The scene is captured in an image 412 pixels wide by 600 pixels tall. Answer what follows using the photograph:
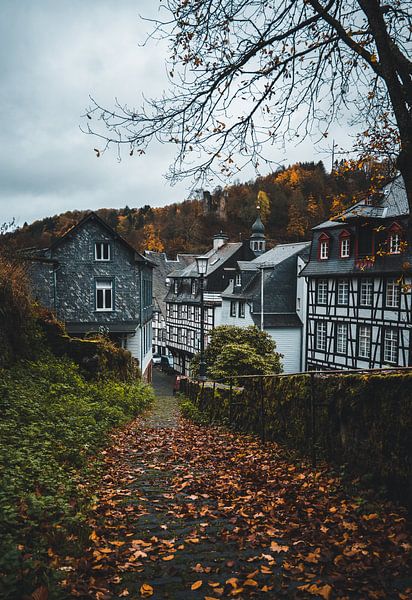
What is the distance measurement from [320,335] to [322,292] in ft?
9.41

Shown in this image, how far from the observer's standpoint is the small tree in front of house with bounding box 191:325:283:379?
23.1 m

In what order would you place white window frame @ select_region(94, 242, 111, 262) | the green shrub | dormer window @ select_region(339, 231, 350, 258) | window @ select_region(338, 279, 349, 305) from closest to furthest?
the green shrub
white window frame @ select_region(94, 242, 111, 262)
dormer window @ select_region(339, 231, 350, 258)
window @ select_region(338, 279, 349, 305)

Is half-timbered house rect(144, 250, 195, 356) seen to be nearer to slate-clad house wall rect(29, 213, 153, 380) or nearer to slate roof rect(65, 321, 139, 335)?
slate-clad house wall rect(29, 213, 153, 380)

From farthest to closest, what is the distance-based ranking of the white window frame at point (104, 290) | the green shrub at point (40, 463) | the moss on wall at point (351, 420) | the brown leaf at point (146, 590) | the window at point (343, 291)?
the window at point (343, 291), the white window frame at point (104, 290), the moss on wall at point (351, 420), the green shrub at point (40, 463), the brown leaf at point (146, 590)

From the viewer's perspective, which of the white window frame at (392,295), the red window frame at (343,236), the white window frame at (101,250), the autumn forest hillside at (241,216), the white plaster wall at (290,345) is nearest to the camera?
the white window frame at (392,295)

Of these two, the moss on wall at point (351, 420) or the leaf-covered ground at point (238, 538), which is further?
the moss on wall at point (351, 420)

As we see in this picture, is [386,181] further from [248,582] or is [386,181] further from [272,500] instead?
[248,582]

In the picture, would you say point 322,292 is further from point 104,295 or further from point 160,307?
point 160,307

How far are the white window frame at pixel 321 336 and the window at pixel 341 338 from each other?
4.27 feet

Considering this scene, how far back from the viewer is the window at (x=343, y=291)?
27.7 metres

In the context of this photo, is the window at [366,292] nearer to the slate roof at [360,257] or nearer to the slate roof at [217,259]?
the slate roof at [360,257]

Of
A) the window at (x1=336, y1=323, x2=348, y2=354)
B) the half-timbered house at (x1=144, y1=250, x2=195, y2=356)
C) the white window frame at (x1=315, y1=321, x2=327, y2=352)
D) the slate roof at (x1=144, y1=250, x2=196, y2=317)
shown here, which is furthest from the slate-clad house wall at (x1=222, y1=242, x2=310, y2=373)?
the slate roof at (x1=144, y1=250, x2=196, y2=317)

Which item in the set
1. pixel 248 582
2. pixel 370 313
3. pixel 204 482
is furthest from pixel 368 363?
pixel 248 582

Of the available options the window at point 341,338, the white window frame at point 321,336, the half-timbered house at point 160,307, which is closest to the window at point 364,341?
the window at point 341,338
